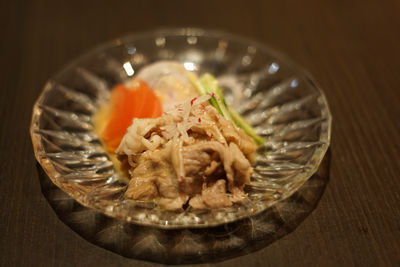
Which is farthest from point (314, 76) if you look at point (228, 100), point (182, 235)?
point (182, 235)

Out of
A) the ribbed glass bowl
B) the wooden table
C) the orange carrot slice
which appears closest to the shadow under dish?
the wooden table

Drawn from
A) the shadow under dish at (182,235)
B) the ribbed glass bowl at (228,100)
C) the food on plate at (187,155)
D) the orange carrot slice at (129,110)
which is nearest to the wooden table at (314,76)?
the shadow under dish at (182,235)

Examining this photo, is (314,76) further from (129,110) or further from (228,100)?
(129,110)

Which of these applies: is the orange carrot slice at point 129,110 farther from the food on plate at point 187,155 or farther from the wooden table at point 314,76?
the wooden table at point 314,76

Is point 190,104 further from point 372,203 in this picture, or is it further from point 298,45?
point 298,45

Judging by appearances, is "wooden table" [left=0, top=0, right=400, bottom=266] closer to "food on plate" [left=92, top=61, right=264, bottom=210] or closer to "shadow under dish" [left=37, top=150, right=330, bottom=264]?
"shadow under dish" [left=37, top=150, right=330, bottom=264]

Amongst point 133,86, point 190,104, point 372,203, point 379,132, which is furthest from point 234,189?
point 379,132
